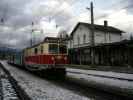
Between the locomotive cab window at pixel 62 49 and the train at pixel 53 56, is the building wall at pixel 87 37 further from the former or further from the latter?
the train at pixel 53 56

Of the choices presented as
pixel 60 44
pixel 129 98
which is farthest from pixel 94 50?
pixel 129 98

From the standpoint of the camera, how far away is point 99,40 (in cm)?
4509

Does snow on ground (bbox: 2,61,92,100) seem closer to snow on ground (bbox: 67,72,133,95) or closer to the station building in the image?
snow on ground (bbox: 67,72,133,95)

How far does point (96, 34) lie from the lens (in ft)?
147

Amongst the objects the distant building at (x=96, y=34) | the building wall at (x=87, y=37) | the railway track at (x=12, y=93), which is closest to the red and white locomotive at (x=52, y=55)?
the railway track at (x=12, y=93)

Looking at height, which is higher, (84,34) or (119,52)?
(84,34)

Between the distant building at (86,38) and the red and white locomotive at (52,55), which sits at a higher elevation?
the distant building at (86,38)

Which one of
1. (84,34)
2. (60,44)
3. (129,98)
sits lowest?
(129,98)

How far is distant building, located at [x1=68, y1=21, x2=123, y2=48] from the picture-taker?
146 ft

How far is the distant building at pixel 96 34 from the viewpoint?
44.5 meters

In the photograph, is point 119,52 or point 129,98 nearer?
point 129,98

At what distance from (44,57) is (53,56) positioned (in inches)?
25.5

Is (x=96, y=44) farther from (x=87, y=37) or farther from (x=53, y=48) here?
(x=53, y=48)

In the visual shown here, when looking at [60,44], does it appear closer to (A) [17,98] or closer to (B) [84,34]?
(A) [17,98]
